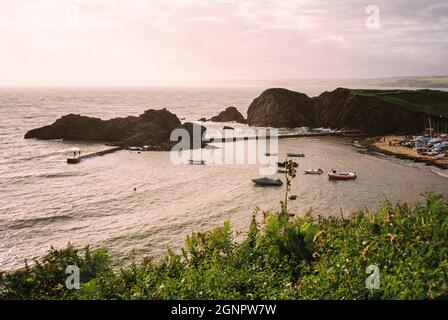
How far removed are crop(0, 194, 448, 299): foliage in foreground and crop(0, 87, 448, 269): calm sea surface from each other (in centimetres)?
1784

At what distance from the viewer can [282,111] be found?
433 feet

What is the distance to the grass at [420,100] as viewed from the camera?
376 ft

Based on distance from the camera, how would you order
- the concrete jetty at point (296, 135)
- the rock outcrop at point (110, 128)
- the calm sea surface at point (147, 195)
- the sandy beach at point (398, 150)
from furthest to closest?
the concrete jetty at point (296, 135)
the rock outcrop at point (110, 128)
the sandy beach at point (398, 150)
the calm sea surface at point (147, 195)

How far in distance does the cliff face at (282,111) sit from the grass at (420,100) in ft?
53.6

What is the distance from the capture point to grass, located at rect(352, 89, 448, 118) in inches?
4510

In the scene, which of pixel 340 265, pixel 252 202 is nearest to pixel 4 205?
pixel 252 202

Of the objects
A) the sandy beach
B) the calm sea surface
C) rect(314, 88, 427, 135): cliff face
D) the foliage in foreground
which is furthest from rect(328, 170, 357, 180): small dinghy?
rect(314, 88, 427, 135): cliff face

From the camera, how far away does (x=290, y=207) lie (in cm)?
4566

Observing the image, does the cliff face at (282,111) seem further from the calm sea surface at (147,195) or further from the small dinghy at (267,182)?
the small dinghy at (267,182)

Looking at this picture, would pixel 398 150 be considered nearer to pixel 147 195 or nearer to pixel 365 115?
pixel 365 115

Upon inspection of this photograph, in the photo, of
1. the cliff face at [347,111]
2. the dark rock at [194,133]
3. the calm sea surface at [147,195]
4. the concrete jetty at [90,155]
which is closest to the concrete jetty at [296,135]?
the dark rock at [194,133]

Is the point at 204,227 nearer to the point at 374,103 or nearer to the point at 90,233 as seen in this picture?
the point at 90,233

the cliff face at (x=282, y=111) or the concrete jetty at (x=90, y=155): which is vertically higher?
the cliff face at (x=282, y=111)

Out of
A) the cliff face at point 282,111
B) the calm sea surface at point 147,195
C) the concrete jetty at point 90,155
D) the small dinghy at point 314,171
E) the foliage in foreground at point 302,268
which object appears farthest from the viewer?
the cliff face at point 282,111
